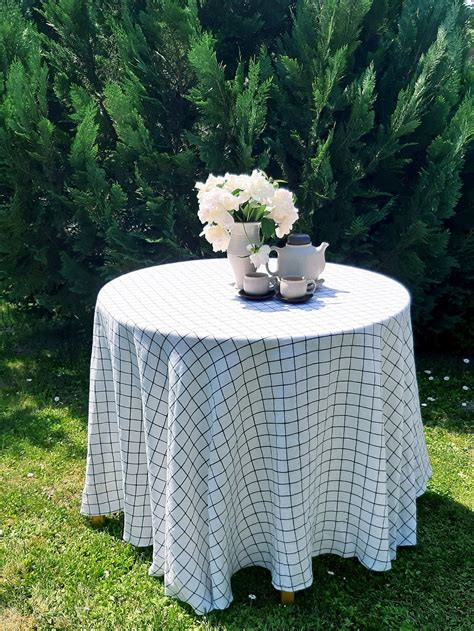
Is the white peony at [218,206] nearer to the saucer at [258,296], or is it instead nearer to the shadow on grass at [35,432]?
the saucer at [258,296]

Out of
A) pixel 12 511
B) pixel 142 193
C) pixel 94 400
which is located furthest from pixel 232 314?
pixel 142 193

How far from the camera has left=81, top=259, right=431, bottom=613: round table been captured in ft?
6.67

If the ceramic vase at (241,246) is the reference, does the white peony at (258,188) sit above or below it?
above

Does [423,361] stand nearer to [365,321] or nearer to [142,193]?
[142,193]

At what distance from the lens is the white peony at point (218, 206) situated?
7.60 ft

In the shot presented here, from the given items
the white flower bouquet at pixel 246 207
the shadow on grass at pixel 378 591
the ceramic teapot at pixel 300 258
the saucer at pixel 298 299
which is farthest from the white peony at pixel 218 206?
the shadow on grass at pixel 378 591

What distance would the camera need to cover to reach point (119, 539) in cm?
268

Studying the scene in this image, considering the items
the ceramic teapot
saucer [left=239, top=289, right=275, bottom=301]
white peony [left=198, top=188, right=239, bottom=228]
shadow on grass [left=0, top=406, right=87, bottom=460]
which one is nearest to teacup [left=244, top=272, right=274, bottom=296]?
saucer [left=239, top=289, right=275, bottom=301]

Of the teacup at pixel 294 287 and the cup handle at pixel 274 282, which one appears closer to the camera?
the teacup at pixel 294 287

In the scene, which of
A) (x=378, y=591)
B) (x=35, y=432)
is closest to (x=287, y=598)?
(x=378, y=591)

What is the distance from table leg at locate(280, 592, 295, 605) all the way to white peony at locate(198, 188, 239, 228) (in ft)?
4.63

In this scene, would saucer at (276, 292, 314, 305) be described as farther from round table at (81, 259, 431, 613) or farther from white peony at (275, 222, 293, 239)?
white peony at (275, 222, 293, 239)

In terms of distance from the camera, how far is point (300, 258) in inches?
99.0

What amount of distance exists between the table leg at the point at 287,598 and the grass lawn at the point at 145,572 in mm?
23
